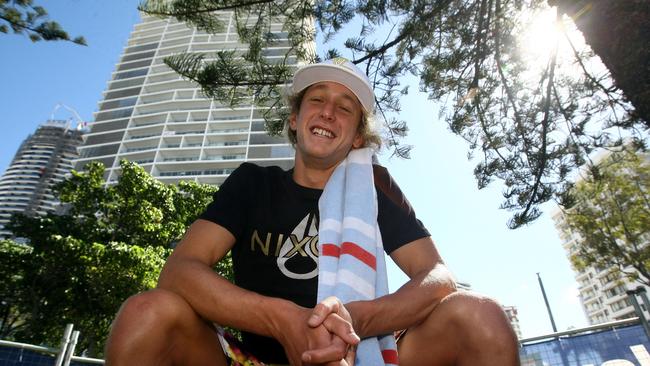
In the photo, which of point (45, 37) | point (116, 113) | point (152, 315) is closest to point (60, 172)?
point (116, 113)

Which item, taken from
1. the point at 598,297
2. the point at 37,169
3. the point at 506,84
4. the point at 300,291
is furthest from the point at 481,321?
the point at 598,297

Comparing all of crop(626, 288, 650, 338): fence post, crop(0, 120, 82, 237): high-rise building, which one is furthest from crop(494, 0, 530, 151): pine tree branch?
crop(0, 120, 82, 237): high-rise building

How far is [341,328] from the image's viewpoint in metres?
0.88

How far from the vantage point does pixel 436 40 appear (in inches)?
144

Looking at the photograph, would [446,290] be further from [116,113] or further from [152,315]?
[116,113]

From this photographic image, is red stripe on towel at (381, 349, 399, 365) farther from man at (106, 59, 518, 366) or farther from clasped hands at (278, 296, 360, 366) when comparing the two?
clasped hands at (278, 296, 360, 366)

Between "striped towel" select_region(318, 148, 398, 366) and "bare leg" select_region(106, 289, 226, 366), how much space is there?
1.37 feet

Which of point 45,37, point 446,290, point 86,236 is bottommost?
point 446,290

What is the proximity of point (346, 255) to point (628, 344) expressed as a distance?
4.04m

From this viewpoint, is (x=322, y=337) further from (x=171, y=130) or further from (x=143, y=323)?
(x=171, y=130)

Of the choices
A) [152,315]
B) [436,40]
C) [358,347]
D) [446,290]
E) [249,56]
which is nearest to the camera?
[152,315]

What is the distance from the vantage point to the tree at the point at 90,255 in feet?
32.4

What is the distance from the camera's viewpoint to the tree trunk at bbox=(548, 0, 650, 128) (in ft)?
6.53

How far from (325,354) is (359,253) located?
0.55 meters
